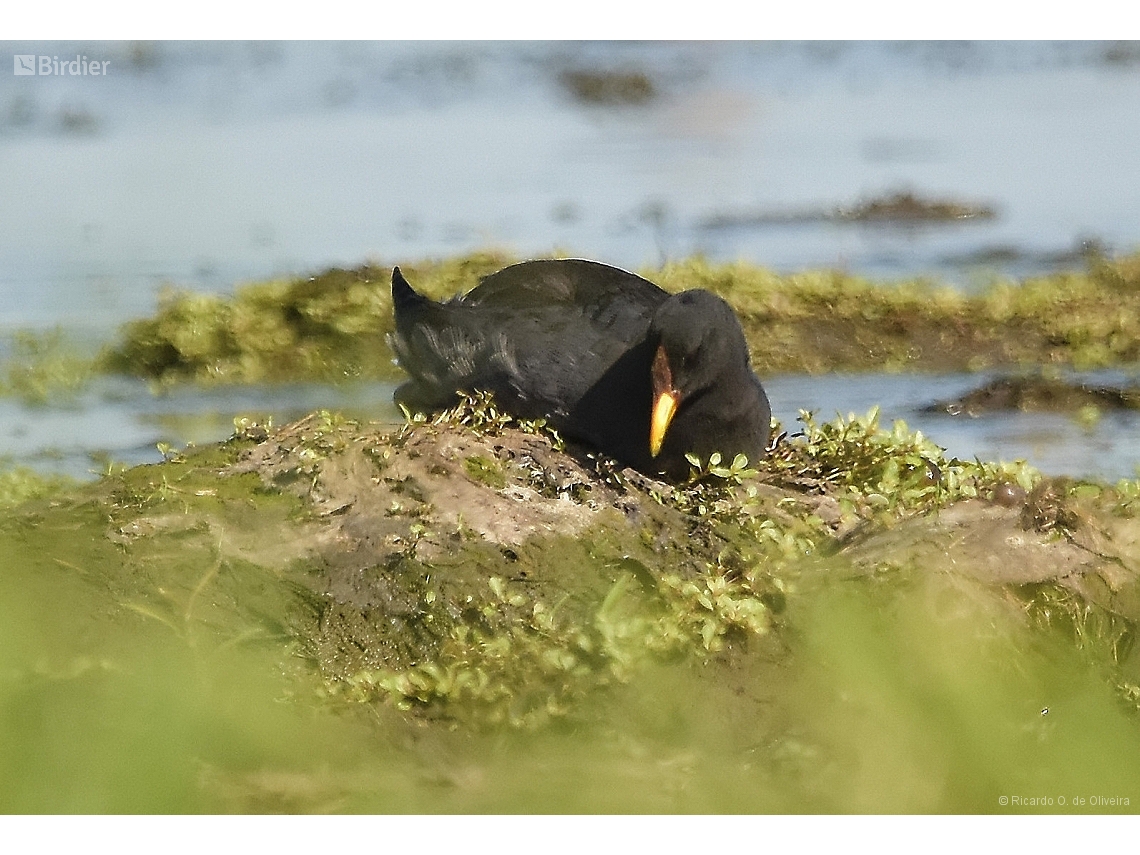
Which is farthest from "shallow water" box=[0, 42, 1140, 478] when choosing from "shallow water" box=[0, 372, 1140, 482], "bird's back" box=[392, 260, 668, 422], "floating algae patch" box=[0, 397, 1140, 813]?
"floating algae patch" box=[0, 397, 1140, 813]

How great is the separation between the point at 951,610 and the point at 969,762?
0.87 metres

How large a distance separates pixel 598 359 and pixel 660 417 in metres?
0.52

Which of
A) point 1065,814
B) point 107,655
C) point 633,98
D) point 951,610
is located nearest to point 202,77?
point 633,98

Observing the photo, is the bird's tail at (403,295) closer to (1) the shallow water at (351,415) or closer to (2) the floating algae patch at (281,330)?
(2) the floating algae patch at (281,330)

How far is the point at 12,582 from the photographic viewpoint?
13.5 feet

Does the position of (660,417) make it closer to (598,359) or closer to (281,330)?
(598,359)

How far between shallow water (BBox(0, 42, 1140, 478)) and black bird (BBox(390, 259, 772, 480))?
23 cm

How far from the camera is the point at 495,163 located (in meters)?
5.05

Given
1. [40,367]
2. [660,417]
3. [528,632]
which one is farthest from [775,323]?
[40,367]

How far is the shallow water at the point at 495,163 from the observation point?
460 centimetres

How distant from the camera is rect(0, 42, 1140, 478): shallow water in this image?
460cm

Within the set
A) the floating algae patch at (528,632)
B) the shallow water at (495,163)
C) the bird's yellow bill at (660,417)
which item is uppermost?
the shallow water at (495,163)

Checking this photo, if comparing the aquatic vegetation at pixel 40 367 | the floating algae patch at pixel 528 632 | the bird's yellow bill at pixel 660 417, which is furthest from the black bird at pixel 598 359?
the aquatic vegetation at pixel 40 367

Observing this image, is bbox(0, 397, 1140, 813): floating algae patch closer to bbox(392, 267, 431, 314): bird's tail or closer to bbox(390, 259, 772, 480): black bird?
bbox(390, 259, 772, 480): black bird
